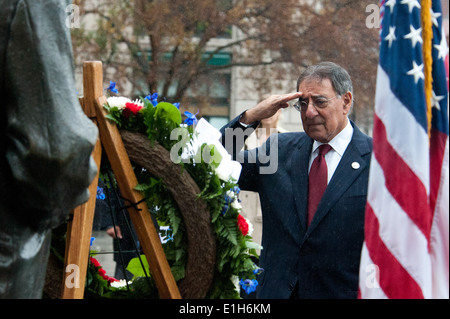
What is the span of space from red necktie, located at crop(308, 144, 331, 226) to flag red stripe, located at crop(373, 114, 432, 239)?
120cm

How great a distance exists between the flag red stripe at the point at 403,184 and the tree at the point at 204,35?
40.2ft

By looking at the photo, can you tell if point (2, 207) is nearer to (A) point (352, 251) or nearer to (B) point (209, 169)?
(B) point (209, 169)

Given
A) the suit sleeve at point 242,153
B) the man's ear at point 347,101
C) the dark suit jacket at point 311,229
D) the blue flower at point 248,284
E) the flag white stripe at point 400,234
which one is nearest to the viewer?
the flag white stripe at point 400,234

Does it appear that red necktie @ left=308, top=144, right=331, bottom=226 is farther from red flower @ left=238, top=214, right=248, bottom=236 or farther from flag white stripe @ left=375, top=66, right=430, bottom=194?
flag white stripe @ left=375, top=66, right=430, bottom=194

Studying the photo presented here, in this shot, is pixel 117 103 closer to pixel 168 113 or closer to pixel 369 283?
pixel 168 113

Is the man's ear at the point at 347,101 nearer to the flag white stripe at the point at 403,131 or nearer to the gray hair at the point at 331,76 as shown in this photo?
the gray hair at the point at 331,76

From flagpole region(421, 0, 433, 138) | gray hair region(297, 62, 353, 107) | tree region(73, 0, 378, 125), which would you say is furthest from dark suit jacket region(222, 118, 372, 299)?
tree region(73, 0, 378, 125)

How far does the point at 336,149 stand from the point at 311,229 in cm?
57

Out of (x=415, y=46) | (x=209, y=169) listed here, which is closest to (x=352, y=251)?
(x=209, y=169)

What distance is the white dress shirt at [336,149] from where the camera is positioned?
188 inches

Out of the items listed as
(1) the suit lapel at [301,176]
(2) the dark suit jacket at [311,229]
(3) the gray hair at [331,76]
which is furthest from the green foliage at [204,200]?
(3) the gray hair at [331,76]

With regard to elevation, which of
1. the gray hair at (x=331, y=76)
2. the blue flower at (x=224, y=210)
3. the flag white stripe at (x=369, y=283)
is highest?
the gray hair at (x=331, y=76)
